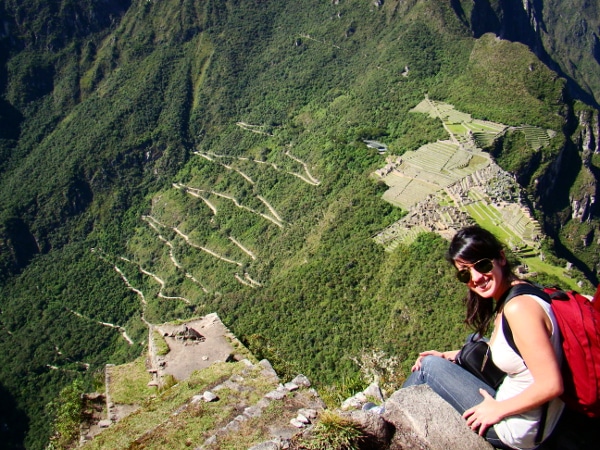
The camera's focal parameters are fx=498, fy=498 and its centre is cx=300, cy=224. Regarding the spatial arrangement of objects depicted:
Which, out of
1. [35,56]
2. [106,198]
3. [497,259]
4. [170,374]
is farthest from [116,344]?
[35,56]

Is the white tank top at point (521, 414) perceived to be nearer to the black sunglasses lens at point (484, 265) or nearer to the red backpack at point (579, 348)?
the red backpack at point (579, 348)

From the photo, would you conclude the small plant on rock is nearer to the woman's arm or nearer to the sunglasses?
the woman's arm

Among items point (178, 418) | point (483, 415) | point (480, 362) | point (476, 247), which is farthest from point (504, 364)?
point (178, 418)

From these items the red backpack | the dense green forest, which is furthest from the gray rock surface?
the dense green forest

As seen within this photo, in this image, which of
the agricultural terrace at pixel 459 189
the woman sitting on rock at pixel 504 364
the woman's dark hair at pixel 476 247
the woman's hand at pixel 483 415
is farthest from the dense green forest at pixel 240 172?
the woman's dark hair at pixel 476 247

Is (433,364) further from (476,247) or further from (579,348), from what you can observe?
(579,348)
